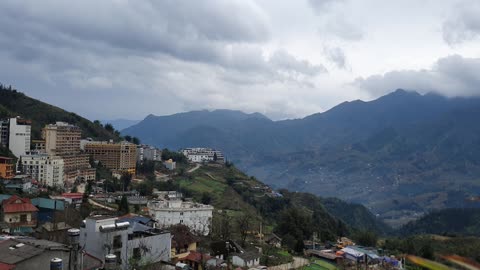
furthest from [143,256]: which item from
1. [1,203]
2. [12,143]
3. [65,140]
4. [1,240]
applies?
[65,140]

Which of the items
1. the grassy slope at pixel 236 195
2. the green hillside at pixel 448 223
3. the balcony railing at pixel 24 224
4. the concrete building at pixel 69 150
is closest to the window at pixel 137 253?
the balcony railing at pixel 24 224

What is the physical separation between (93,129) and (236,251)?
57114 millimetres

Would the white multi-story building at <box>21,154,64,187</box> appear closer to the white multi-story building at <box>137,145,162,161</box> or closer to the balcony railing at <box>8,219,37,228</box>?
the balcony railing at <box>8,219,37,228</box>

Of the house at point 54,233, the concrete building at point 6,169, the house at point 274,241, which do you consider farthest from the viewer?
the concrete building at point 6,169

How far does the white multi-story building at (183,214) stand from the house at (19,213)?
9162 millimetres

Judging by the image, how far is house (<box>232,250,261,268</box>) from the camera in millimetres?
23562

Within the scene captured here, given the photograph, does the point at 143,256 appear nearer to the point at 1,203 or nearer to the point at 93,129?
the point at 1,203

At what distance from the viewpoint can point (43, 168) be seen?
45.3 m

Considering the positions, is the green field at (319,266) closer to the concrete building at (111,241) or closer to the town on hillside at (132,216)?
the town on hillside at (132,216)

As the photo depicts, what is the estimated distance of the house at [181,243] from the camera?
74.0 feet

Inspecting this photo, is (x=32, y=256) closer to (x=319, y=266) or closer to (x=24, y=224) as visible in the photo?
Result: (x=24, y=224)

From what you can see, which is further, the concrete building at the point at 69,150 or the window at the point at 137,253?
the concrete building at the point at 69,150

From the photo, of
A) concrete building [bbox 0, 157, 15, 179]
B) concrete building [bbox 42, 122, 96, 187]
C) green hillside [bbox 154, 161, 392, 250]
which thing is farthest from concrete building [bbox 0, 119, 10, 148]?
green hillside [bbox 154, 161, 392, 250]

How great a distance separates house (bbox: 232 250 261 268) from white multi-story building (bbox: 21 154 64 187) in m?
28.0
